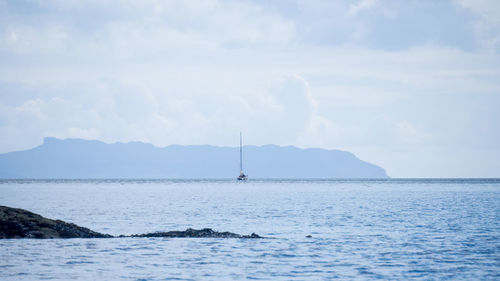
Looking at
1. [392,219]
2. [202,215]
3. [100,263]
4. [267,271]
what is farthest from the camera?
[202,215]

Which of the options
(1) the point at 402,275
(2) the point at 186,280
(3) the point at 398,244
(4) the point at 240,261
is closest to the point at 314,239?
(3) the point at 398,244

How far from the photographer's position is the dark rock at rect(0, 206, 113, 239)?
41062 millimetres

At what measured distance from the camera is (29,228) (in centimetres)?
4147

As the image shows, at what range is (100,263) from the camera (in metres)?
31.7

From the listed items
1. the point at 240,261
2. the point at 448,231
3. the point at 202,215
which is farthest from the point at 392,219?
the point at 240,261

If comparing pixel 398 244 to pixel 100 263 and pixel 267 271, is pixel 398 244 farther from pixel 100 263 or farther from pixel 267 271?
pixel 100 263

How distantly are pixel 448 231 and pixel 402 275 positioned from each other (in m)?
22.8

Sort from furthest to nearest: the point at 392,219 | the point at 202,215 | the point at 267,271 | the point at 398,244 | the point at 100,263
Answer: the point at 202,215 → the point at 392,219 → the point at 398,244 → the point at 100,263 → the point at 267,271

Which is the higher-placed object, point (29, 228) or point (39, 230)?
point (29, 228)

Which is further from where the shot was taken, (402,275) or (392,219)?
(392,219)

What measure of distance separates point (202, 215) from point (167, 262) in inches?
1558

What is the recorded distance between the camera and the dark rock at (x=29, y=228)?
41.1m

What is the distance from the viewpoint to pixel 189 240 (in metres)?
41.7

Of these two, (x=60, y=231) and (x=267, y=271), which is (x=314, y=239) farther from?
(x=60, y=231)
